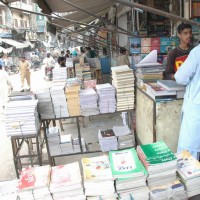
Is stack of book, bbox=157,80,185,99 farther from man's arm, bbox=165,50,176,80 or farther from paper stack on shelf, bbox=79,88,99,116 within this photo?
paper stack on shelf, bbox=79,88,99,116

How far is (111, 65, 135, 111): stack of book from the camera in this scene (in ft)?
12.7

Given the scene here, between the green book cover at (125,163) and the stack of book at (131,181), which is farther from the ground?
the green book cover at (125,163)

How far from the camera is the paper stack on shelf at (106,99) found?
3.90 m

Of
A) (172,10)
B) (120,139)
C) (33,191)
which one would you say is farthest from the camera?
(172,10)

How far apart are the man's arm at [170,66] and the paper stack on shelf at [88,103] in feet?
3.56

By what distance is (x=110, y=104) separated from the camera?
3.98 meters

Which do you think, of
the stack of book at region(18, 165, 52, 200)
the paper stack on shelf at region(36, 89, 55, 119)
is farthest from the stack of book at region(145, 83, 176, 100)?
the stack of book at region(18, 165, 52, 200)

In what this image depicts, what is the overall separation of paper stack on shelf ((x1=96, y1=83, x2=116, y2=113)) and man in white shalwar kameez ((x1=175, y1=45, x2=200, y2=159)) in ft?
4.30

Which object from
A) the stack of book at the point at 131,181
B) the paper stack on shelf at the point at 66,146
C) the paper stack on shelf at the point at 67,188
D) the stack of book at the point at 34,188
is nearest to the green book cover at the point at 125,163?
the stack of book at the point at 131,181

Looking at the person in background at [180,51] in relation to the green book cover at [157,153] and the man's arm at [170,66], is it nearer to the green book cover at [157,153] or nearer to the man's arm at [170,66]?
the man's arm at [170,66]

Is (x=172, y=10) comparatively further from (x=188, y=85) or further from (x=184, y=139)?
(x=184, y=139)

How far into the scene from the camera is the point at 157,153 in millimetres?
1938

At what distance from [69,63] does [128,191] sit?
→ 838cm

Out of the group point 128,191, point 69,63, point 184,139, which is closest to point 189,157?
point 128,191
